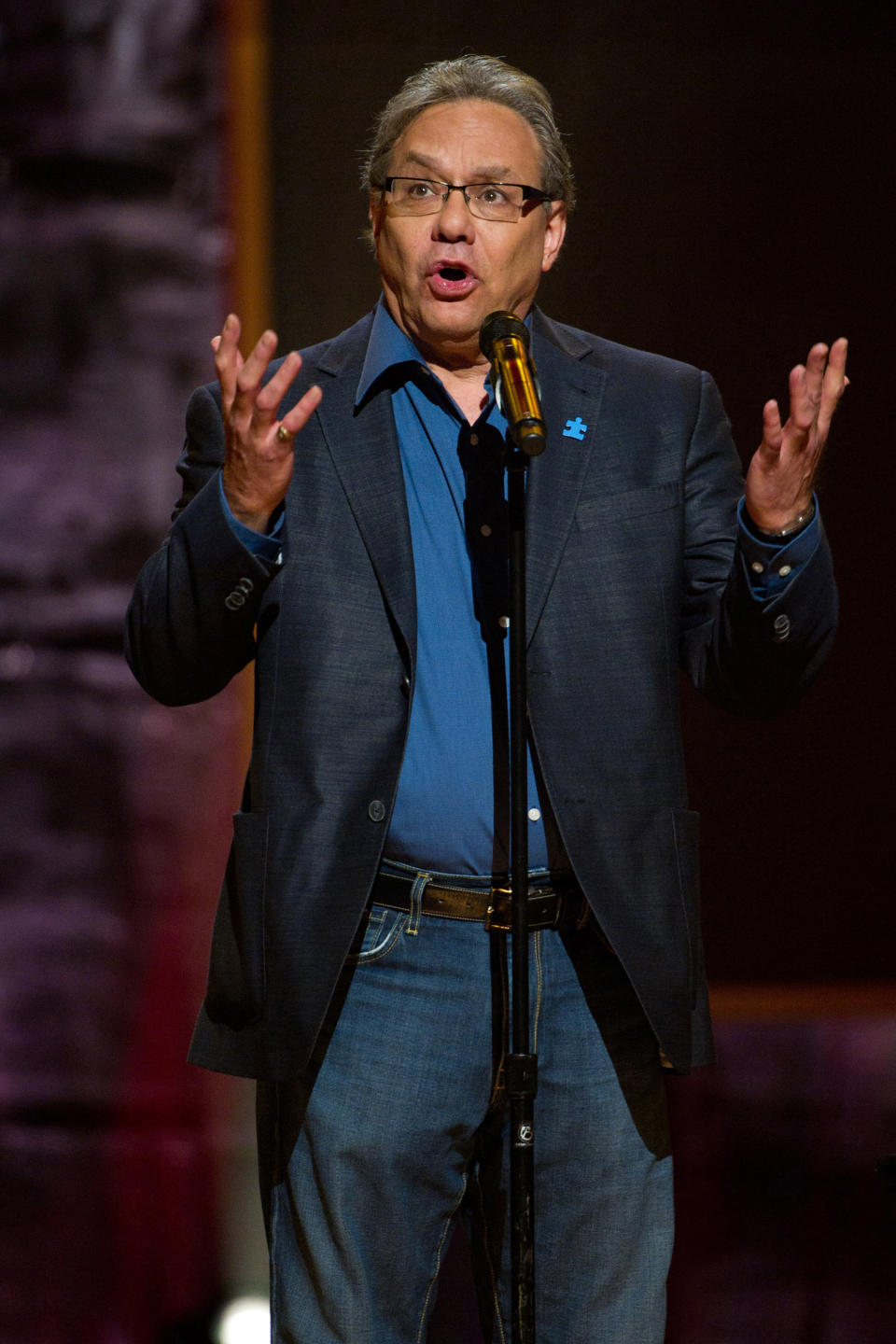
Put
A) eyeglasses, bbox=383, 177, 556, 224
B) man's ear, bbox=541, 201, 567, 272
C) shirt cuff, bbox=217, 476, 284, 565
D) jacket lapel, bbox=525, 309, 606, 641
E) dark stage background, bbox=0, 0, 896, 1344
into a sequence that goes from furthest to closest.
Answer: dark stage background, bbox=0, 0, 896, 1344 < man's ear, bbox=541, 201, 567, 272 < eyeglasses, bbox=383, 177, 556, 224 < jacket lapel, bbox=525, 309, 606, 641 < shirt cuff, bbox=217, 476, 284, 565

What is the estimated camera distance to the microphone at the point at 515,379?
130 centimetres

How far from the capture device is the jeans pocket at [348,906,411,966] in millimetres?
1604

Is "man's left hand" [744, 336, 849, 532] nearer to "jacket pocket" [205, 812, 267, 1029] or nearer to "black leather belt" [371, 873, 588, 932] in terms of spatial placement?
"black leather belt" [371, 873, 588, 932]

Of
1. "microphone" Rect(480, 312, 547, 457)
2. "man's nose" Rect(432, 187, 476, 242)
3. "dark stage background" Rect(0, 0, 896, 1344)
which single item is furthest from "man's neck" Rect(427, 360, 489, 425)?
"dark stage background" Rect(0, 0, 896, 1344)

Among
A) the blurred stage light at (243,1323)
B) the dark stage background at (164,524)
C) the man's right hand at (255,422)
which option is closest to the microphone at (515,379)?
the man's right hand at (255,422)

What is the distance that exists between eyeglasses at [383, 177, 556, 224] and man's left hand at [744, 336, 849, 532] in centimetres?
49

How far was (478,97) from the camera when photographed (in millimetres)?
1806

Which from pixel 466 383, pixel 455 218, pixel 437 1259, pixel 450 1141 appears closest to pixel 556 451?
pixel 466 383

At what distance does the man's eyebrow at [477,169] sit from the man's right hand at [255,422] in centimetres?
42

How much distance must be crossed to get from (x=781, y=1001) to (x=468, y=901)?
1.43 meters

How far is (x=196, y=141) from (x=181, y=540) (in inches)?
59.7

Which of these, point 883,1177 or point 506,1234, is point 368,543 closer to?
point 506,1234

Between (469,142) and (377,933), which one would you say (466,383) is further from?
(377,933)

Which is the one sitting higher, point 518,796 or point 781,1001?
point 518,796
